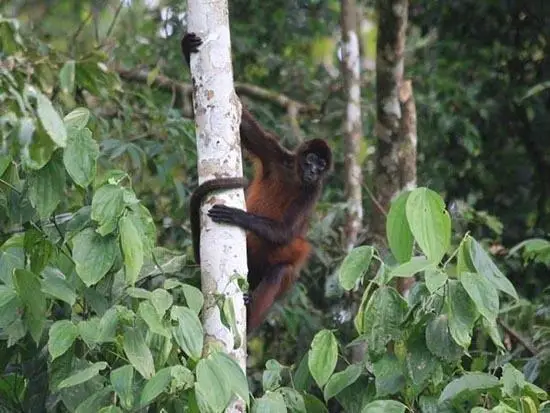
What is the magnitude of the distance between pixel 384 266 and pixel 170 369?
35.1 inches

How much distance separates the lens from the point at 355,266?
12.8 feet

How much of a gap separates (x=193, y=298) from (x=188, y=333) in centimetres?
22

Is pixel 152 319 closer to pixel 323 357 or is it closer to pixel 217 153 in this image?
pixel 323 357

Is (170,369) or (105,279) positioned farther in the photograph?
(105,279)

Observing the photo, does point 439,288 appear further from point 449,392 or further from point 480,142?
point 480,142

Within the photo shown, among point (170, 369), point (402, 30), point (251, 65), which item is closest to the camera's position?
point (170, 369)

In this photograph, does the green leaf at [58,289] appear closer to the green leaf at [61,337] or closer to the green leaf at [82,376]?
the green leaf at [61,337]

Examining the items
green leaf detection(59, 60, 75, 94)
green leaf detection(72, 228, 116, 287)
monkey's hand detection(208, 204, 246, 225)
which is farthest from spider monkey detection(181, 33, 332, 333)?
green leaf detection(72, 228, 116, 287)

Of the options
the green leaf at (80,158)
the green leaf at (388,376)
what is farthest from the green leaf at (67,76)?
the green leaf at (388,376)

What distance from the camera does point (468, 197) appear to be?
26.8 ft

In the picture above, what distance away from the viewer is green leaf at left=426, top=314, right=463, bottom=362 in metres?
3.85

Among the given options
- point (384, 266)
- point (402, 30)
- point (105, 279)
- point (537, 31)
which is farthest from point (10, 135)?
point (537, 31)

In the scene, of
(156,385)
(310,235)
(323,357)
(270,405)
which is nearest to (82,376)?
(156,385)

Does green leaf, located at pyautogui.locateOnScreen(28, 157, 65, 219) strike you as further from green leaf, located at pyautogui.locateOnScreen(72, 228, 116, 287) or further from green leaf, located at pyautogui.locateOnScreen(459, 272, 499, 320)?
green leaf, located at pyautogui.locateOnScreen(459, 272, 499, 320)
